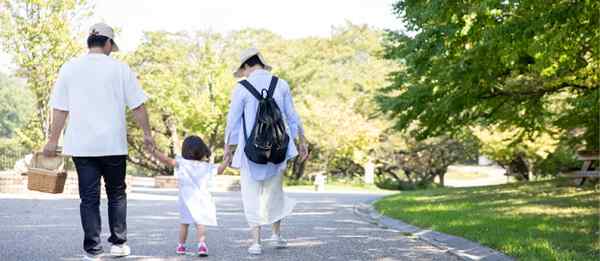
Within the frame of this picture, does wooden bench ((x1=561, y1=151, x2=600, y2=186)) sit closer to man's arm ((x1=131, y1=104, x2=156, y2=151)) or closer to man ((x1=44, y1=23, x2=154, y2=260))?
man's arm ((x1=131, y1=104, x2=156, y2=151))

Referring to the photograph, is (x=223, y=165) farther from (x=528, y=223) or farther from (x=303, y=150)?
(x=528, y=223)

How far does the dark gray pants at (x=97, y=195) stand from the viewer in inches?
209

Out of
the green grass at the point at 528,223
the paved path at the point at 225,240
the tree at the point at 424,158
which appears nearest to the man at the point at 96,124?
the paved path at the point at 225,240

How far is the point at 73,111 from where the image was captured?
213 inches

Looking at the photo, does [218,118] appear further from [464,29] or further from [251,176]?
[251,176]

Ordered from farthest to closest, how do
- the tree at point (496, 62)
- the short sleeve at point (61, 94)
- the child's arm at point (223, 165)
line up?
the tree at point (496, 62), the child's arm at point (223, 165), the short sleeve at point (61, 94)

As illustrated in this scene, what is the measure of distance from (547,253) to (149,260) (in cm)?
311

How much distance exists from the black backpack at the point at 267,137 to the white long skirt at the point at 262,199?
10.3 inches

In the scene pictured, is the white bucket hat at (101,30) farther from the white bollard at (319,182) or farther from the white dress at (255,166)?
the white bollard at (319,182)

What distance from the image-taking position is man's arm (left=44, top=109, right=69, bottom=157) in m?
5.29

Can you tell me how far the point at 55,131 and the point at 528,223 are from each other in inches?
226

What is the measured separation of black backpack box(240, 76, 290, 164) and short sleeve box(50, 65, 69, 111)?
5.06 ft

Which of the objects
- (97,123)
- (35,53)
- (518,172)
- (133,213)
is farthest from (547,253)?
(518,172)

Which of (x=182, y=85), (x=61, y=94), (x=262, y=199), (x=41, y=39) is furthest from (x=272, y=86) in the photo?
(x=182, y=85)
